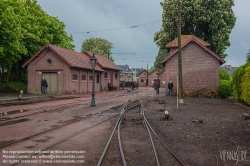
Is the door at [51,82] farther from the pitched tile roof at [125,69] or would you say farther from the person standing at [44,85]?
the pitched tile roof at [125,69]

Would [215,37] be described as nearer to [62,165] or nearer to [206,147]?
[206,147]

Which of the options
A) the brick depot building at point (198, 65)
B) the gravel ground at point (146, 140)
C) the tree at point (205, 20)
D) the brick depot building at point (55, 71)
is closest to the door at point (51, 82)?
the brick depot building at point (55, 71)

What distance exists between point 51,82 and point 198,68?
18.2 meters

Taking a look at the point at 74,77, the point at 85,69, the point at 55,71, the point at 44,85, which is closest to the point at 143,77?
the point at 85,69

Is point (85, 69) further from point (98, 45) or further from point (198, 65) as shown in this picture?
point (98, 45)

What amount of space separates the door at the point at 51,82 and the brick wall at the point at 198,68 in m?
14.8

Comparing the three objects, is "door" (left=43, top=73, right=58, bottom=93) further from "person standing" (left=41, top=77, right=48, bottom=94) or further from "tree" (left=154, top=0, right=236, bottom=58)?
"tree" (left=154, top=0, right=236, bottom=58)

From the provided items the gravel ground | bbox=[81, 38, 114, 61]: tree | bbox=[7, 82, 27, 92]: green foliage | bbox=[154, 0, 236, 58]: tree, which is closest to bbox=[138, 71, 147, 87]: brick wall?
bbox=[81, 38, 114, 61]: tree

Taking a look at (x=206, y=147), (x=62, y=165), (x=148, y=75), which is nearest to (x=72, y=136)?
(x=62, y=165)

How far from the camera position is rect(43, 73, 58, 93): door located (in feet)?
97.0

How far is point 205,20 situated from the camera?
1380 inches

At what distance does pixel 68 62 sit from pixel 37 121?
62.4 feet

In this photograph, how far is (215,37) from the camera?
35.9 m

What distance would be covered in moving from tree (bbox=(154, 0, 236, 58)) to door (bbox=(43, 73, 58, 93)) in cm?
1906
